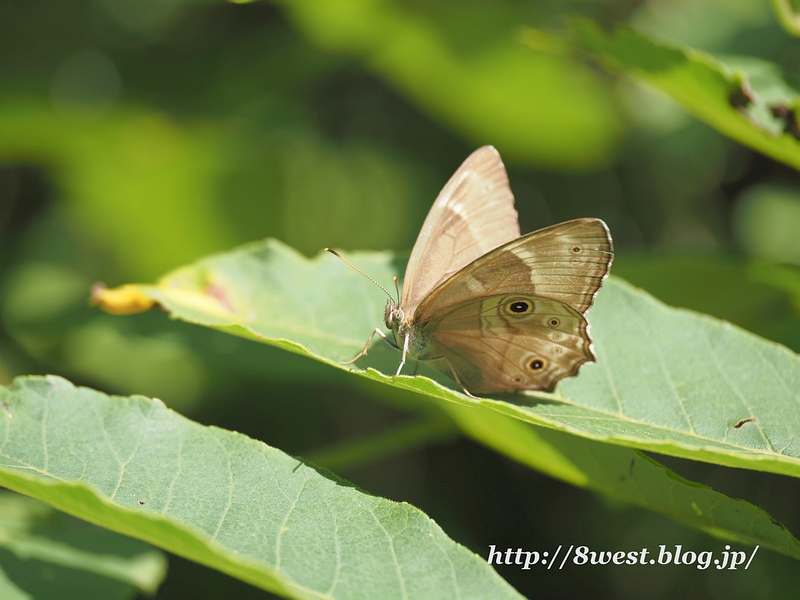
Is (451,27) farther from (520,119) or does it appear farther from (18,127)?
(18,127)

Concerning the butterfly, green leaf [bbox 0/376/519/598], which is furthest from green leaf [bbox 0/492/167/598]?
the butterfly

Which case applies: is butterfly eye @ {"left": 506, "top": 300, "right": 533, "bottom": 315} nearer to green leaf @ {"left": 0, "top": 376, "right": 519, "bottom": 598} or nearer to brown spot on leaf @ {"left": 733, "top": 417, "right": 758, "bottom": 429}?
brown spot on leaf @ {"left": 733, "top": 417, "right": 758, "bottom": 429}

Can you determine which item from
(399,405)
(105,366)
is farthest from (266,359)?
(105,366)

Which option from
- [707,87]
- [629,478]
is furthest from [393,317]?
[707,87]

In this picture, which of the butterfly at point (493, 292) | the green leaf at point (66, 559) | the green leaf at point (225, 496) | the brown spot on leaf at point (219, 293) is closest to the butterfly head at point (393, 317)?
the butterfly at point (493, 292)

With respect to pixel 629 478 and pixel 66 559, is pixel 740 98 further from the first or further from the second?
pixel 66 559

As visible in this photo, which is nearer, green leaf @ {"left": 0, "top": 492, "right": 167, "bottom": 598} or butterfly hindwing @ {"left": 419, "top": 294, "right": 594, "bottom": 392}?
green leaf @ {"left": 0, "top": 492, "right": 167, "bottom": 598}
